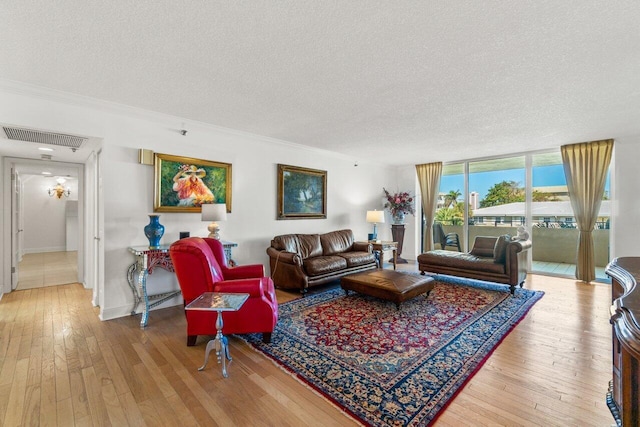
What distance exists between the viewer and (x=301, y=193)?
220 inches

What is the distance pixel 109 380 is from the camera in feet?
7.13

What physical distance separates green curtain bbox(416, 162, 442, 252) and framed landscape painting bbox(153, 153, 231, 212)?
194 inches

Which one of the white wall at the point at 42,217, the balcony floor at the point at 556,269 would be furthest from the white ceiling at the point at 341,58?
the white wall at the point at 42,217

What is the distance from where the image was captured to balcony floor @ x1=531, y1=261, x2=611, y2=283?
5.29 metres

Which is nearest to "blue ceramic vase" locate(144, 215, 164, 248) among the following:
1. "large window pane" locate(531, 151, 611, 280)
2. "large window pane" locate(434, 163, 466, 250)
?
"large window pane" locate(434, 163, 466, 250)

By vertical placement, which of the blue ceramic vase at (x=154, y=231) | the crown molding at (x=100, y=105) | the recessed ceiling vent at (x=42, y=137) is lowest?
the blue ceramic vase at (x=154, y=231)

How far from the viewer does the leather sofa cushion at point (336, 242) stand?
550 cm

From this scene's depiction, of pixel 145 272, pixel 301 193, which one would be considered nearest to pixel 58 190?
pixel 145 272

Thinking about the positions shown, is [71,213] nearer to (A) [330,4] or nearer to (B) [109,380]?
(B) [109,380]

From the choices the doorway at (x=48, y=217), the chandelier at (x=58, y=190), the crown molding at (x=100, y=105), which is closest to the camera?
the crown molding at (x=100, y=105)

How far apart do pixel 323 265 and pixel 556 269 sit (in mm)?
4770

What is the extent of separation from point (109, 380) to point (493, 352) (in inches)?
126

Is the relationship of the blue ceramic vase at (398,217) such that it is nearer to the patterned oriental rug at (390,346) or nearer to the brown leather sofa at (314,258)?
the brown leather sofa at (314,258)

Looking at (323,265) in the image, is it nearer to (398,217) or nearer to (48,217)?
(398,217)
